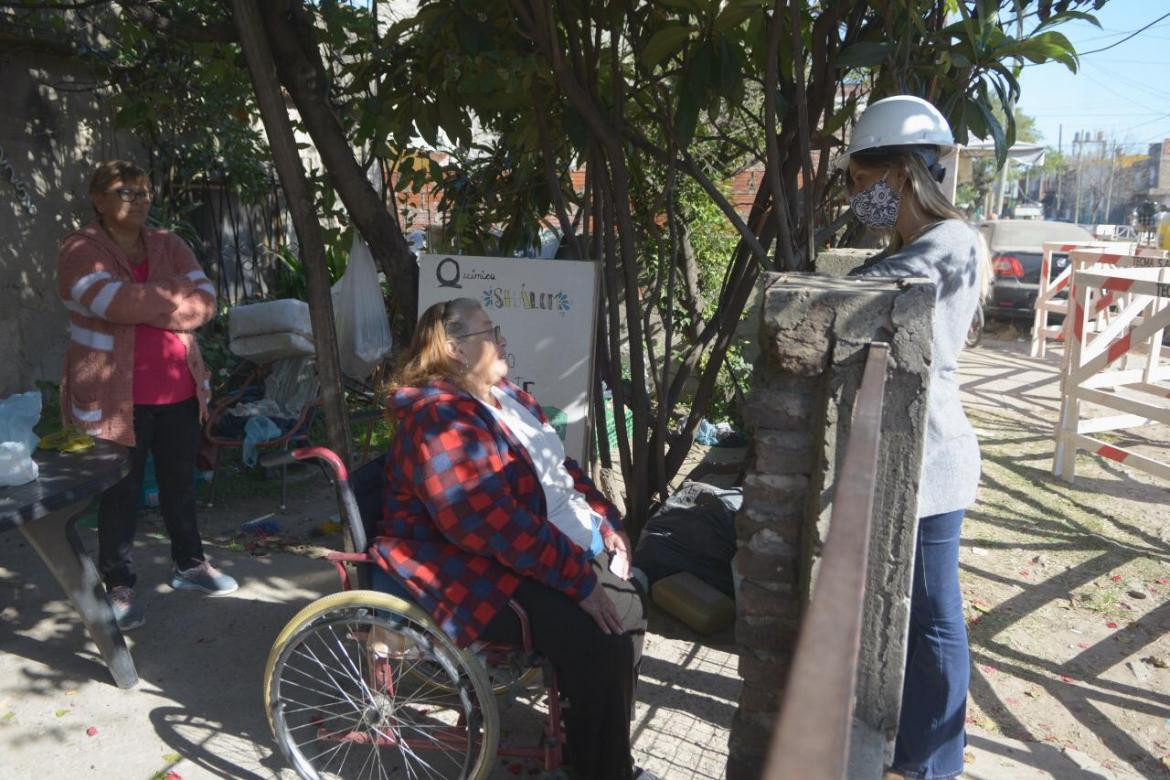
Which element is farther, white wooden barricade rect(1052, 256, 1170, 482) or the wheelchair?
white wooden barricade rect(1052, 256, 1170, 482)

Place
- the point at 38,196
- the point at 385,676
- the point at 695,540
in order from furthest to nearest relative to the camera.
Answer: the point at 38,196 < the point at 695,540 < the point at 385,676

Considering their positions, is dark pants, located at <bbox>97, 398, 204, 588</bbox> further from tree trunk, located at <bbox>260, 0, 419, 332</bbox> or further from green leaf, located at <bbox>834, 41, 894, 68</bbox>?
green leaf, located at <bbox>834, 41, 894, 68</bbox>

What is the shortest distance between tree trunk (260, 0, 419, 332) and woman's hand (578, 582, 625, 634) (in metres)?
2.09

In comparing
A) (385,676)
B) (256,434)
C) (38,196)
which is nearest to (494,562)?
(385,676)

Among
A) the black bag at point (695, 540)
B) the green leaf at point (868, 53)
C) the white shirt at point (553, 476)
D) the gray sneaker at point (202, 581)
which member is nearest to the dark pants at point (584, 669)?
the white shirt at point (553, 476)

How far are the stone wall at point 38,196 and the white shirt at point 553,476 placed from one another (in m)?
4.89

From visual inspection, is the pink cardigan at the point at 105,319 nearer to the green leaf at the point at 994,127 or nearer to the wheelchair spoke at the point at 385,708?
the wheelchair spoke at the point at 385,708

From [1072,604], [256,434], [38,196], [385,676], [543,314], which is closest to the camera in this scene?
[385,676]

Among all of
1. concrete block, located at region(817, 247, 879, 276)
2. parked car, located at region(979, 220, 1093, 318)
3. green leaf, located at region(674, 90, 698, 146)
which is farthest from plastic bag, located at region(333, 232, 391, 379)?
parked car, located at region(979, 220, 1093, 318)

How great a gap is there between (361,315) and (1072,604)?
375 cm

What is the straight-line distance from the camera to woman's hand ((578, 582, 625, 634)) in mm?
2453

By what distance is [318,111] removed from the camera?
365 cm

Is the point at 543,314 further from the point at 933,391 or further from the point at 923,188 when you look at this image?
the point at 933,391

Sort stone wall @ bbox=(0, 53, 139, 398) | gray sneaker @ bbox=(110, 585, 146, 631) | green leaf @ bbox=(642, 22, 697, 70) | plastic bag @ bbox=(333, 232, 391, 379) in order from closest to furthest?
green leaf @ bbox=(642, 22, 697, 70), gray sneaker @ bbox=(110, 585, 146, 631), plastic bag @ bbox=(333, 232, 391, 379), stone wall @ bbox=(0, 53, 139, 398)
